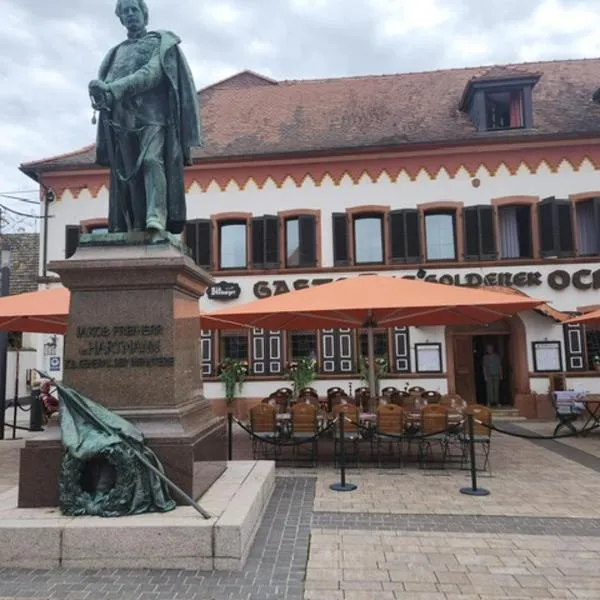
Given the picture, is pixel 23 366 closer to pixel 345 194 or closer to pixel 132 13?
pixel 345 194

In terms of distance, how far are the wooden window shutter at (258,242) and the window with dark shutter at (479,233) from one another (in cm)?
559

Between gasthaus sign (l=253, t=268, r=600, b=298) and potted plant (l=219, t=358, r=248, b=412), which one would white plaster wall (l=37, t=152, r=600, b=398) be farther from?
potted plant (l=219, t=358, r=248, b=412)

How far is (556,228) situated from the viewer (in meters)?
15.3

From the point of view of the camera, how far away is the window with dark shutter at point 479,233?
50.9 feet

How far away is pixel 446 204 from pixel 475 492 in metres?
10.5

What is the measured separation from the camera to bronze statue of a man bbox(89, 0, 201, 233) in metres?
5.77

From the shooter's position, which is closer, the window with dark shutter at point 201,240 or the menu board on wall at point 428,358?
the menu board on wall at point 428,358

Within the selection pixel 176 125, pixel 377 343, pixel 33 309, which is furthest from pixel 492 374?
pixel 176 125

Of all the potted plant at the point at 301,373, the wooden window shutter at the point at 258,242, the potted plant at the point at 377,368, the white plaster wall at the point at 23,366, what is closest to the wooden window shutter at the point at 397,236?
the potted plant at the point at 377,368

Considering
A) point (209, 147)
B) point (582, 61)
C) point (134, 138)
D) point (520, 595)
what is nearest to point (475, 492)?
point (520, 595)

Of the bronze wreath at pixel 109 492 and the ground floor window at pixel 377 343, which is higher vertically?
the ground floor window at pixel 377 343

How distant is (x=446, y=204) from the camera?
15.7 metres

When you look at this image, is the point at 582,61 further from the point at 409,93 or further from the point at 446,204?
the point at 446,204

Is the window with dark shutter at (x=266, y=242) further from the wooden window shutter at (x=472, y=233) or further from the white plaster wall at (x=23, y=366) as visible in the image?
the white plaster wall at (x=23, y=366)
